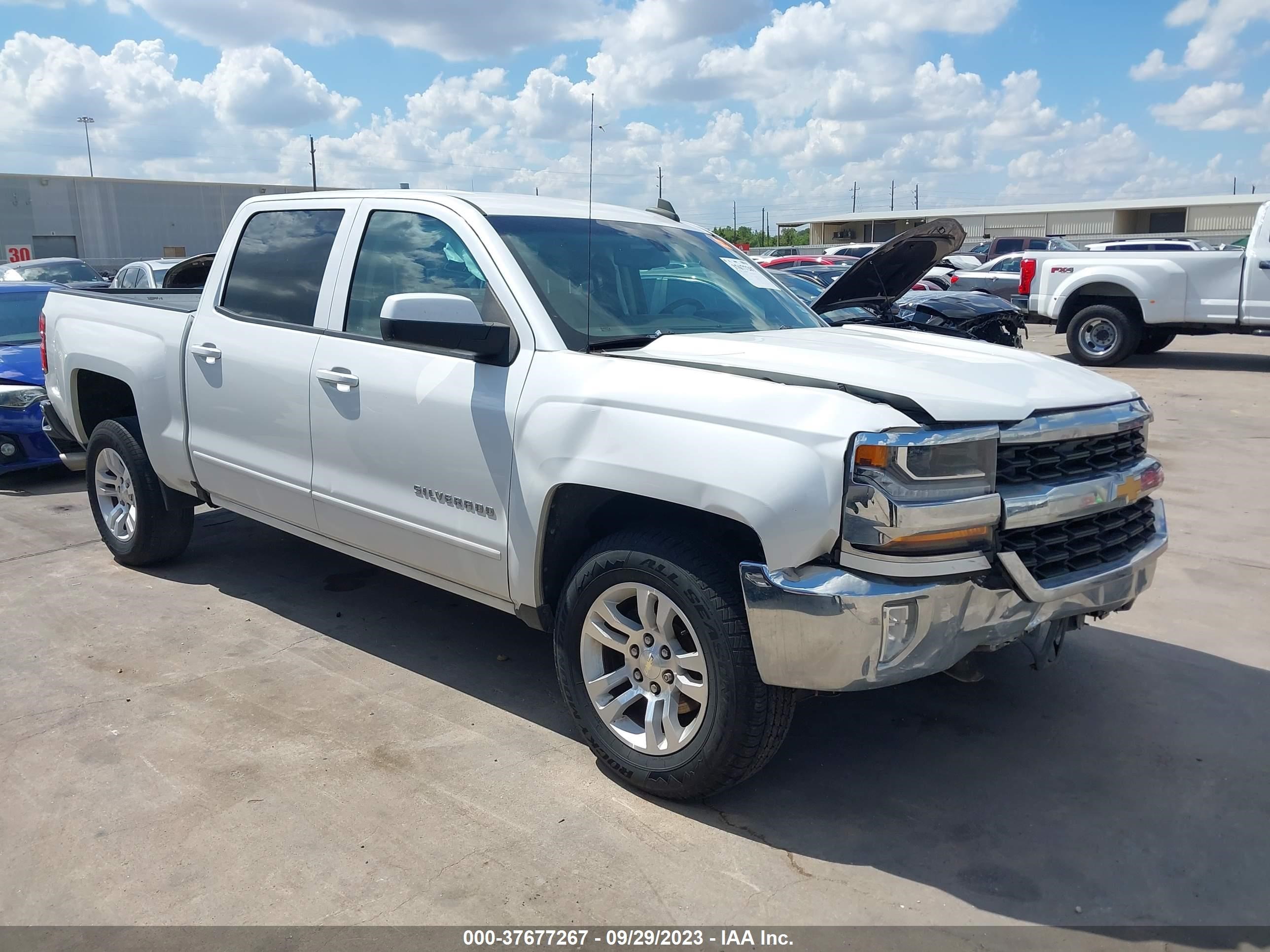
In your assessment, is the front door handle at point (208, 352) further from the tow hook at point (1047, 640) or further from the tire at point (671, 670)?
the tow hook at point (1047, 640)

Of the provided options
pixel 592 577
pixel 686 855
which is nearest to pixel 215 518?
pixel 592 577

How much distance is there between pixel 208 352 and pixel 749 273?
260cm

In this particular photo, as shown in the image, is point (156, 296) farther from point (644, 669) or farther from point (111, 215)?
point (111, 215)

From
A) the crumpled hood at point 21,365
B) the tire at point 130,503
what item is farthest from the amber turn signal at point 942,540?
the crumpled hood at point 21,365

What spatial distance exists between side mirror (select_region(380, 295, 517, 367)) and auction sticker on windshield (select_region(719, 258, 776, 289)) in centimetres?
146

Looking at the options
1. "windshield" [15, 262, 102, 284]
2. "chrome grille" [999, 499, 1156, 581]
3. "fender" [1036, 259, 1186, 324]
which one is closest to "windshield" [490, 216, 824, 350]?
"chrome grille" [999, 499, 1156, 581]

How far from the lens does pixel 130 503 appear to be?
19.0 ft

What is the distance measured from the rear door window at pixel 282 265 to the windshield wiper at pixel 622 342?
60.4 inches

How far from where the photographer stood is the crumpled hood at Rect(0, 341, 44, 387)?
8094 millimetres

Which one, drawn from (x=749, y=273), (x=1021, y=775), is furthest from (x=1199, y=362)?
(x=1021, y=775)

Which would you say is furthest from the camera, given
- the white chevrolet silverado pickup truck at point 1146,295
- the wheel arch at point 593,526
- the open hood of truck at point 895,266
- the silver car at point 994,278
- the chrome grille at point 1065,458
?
the silver car at point 994,278

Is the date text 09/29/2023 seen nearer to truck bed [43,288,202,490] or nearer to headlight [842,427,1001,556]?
headlight [842,427,1001,556]

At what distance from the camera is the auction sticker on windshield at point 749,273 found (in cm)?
470

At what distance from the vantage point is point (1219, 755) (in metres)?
3.69
